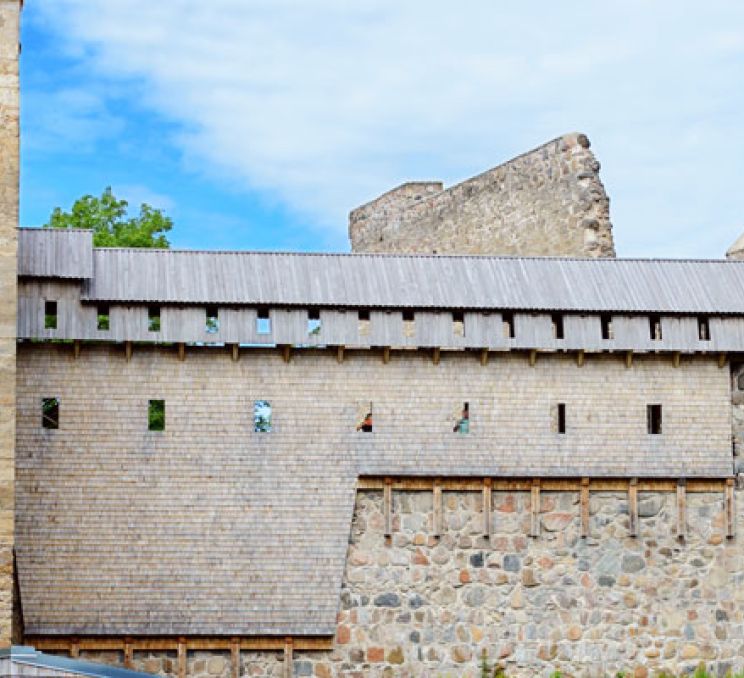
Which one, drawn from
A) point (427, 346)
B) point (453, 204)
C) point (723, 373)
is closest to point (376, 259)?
point (427, 346)

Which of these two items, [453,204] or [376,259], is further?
[453,204]

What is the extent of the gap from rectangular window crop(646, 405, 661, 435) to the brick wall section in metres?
7.90

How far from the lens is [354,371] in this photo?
2064cm

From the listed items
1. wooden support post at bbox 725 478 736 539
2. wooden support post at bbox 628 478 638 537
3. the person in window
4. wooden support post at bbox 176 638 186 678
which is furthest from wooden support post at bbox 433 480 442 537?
wooden support post at bbox 725 478 736 539

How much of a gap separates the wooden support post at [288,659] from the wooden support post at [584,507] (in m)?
3.83

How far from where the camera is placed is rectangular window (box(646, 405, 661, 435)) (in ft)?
69.8

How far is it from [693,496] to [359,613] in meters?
4.46

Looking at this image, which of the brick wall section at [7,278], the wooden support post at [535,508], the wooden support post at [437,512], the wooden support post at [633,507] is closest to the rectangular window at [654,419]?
the wooden support post at [633,507]

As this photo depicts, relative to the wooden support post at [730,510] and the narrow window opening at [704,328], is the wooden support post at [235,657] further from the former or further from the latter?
the narrow window opening at [704,328]

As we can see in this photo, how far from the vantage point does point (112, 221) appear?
1296 inches

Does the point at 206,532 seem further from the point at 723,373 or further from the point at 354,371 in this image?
the point at 723,373

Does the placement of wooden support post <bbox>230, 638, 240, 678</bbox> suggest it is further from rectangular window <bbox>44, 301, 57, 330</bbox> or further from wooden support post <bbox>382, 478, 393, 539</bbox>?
rectangular window <bbox>44, 301, 57, 330</bbox>

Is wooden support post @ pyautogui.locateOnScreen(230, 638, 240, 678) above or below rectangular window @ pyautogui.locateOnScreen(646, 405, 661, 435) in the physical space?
below

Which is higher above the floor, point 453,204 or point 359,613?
point 453,204
